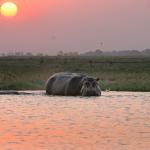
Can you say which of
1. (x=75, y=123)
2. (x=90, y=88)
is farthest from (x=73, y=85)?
(x=75, y=123)

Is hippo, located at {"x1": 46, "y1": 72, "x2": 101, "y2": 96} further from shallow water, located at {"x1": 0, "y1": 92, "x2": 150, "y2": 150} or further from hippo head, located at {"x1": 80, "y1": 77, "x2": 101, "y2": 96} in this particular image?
shallow water, located at {"x1": 0, "y1": 92, "x2": 150, "y2": 150}

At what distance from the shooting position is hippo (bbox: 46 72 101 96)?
131ft

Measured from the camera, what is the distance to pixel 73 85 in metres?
41.1

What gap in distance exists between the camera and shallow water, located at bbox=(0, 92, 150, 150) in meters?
19.0

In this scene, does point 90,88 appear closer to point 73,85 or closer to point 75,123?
point 73,85

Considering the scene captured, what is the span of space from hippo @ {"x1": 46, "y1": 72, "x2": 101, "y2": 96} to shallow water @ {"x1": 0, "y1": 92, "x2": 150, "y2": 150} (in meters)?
2.67

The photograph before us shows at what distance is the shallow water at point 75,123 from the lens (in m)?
19.0

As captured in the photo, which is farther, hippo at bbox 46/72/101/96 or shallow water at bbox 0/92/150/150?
hippo at bbox 46/72/101/96

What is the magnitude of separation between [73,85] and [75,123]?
54.4 feet

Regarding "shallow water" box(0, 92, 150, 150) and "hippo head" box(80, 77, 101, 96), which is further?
"hippo head" box(80, 77, 101, 96)

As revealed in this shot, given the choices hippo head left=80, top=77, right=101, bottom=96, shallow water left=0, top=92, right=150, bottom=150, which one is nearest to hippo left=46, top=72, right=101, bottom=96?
hippo head left=80, top=77, right=101, bottom=96

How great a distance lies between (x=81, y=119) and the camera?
26.1m

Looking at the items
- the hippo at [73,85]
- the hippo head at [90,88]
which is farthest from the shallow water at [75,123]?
the hippo at [73,85]

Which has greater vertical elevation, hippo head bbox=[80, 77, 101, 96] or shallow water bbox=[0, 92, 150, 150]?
hippo head bbox=[80, 77, 101, 96]
